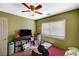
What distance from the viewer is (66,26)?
1340mm

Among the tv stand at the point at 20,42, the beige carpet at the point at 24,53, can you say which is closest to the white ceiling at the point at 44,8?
the tv stand at the point at 20,42

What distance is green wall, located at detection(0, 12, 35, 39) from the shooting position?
134 centimetres

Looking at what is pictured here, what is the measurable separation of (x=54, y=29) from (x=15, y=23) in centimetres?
48

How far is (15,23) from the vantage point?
135 centimetres

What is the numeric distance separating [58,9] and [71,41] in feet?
1.37

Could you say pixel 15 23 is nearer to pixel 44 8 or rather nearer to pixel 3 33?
pixel 3 33

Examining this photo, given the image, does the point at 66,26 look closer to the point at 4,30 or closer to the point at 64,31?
the point at 64,31

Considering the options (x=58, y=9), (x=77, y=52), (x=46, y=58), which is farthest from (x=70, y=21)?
(x=46, y=58)

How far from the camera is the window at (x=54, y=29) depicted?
135 centimetres

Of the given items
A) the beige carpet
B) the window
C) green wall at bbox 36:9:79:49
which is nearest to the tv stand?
the beige carpet

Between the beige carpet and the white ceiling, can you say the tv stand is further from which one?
the white ceiling

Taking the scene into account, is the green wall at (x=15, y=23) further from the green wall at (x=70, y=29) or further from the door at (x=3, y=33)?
the green wall at (x=70, y=29)

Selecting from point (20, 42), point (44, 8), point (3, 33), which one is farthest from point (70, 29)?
point (3, 33)

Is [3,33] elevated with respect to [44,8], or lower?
lower
